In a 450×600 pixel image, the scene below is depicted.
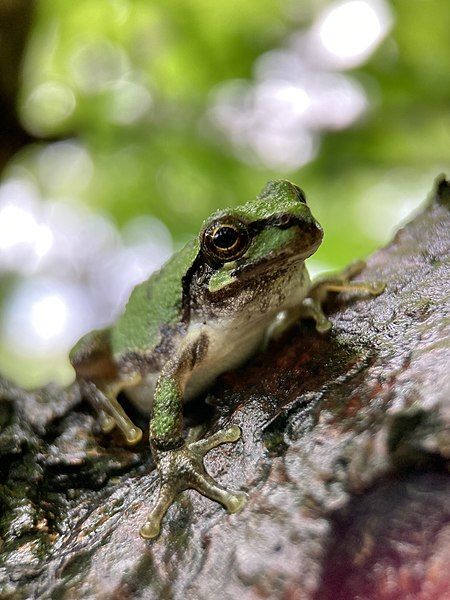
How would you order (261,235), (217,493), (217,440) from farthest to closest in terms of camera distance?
(261,235) → (217,440) → (217,493)

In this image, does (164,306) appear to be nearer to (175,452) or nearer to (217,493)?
(175,452)

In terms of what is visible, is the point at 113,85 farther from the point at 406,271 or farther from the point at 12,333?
the point at 406,271

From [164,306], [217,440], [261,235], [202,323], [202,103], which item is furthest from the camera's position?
[202,103]

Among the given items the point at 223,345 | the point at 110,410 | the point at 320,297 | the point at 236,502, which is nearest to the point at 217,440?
the point at 236,502

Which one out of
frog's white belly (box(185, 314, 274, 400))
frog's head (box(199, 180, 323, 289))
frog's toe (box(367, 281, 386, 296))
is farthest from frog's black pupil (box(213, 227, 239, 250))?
frog's toe (box(367, 281, 386, 296))

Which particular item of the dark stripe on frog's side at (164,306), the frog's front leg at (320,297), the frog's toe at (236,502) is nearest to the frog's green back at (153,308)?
the dark stripe on frog's side at (164,306)

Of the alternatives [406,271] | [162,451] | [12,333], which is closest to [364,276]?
[406,271]
